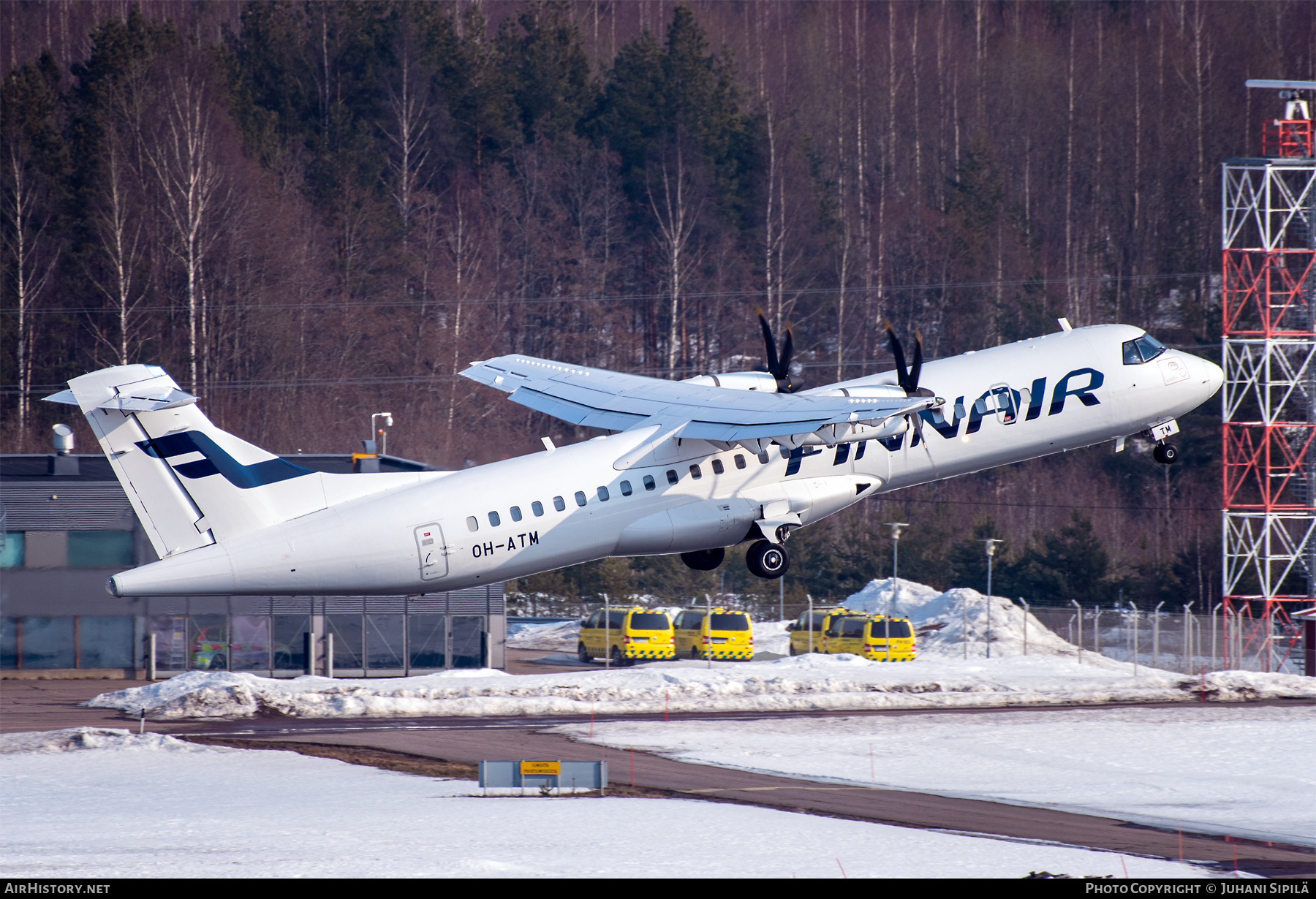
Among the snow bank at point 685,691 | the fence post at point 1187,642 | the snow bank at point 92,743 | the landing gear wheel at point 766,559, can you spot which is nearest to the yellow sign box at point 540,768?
the landing gear wheel at point 766,559

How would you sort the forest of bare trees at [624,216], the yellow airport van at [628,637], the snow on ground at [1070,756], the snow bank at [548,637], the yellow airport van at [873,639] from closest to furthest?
the snow on ground at [1070,756], the yellow airport van at [628,637], the yellow airport van at [873,639], the snow bank at [548,637], the forest of bare trees at [624,216]

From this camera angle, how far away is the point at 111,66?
77625 millimetres

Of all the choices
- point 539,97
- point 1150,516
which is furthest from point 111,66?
point 1150,516

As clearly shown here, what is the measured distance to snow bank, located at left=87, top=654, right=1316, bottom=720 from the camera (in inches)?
1661

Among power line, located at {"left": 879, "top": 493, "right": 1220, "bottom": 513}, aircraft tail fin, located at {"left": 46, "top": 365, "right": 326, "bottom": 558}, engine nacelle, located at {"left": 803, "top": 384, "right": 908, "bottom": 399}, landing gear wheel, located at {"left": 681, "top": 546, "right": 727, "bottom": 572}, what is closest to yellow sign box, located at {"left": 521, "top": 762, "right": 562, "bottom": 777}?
landing gear wheel, located at {"left": 681, "top": 546, "right": 727, "bottom": 572}

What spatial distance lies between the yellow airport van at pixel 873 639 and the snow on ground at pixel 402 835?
25.5 metres

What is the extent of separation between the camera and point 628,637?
54.3 m

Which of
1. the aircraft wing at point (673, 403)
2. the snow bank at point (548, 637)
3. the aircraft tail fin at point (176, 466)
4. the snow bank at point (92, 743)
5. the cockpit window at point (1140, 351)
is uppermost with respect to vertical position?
the cockpit window at point (1140, 351)

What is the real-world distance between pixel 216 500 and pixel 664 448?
27.1ft

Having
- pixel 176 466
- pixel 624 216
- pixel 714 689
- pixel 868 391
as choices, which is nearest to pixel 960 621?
pixel 714 689

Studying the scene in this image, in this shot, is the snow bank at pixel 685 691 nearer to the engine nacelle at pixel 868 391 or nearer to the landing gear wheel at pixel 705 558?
the landing gear wheel at pixel 705 558

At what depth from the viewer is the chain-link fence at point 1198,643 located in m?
53.3

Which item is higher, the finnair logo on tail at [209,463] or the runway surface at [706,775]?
the finnair logo on tail at [209,463]

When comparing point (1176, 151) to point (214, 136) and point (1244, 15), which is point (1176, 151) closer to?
point (1244, 15)
